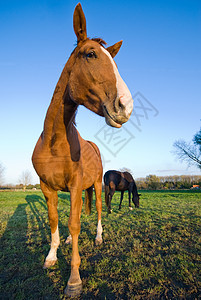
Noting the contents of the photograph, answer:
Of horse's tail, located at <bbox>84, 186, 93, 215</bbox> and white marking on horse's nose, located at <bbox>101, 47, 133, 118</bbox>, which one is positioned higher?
white marking on horse's nose, located at <bbox>101, 47, 133, 118</bbox>

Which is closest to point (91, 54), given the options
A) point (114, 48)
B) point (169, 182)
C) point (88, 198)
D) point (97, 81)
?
point (97, 81)

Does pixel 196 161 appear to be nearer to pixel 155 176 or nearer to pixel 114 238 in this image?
pixel 155 176

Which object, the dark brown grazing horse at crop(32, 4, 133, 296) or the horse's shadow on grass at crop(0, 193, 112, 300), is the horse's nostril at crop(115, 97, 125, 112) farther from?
the horse's shadow on grass at crop(0, 193, 112, 300)

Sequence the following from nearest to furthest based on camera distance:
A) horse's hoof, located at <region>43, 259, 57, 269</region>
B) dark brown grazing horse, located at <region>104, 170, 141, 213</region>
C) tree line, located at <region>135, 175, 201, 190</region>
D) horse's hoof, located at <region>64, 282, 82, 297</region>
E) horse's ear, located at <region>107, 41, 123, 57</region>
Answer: horse's hoof, located at <region>64, 282, 82, 297</region>
horse's ear, located at <region>107, 41, 123, 57</region>
horse's hoof, located at <region>43, 259, 57, 269</region>
dark brown grazing horse, located at <region>104, 170, 141, 213</region>
tree line, located at <region>135, 175, 201, 190</region>

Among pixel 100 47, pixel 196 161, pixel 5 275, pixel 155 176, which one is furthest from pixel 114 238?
→ pixel 155 176

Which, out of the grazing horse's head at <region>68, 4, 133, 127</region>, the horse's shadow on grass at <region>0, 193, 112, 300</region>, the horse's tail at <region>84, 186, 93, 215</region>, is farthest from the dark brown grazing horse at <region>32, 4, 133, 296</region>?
the horse's tail at <region>84, 186, 93, 215</region>

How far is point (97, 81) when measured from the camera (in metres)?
1.90

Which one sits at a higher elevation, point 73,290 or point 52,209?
point 52,209

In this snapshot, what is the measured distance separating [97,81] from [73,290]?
2.64 m

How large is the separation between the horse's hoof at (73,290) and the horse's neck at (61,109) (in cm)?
208

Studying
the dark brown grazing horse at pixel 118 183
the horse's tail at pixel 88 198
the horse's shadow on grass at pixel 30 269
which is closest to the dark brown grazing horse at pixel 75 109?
the horse's shadow on grass at pixel 30 269

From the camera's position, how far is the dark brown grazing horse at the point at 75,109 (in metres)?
1.78

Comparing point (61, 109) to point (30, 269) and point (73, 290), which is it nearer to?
point (73, 290)

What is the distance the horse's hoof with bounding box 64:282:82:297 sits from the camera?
2.15m
